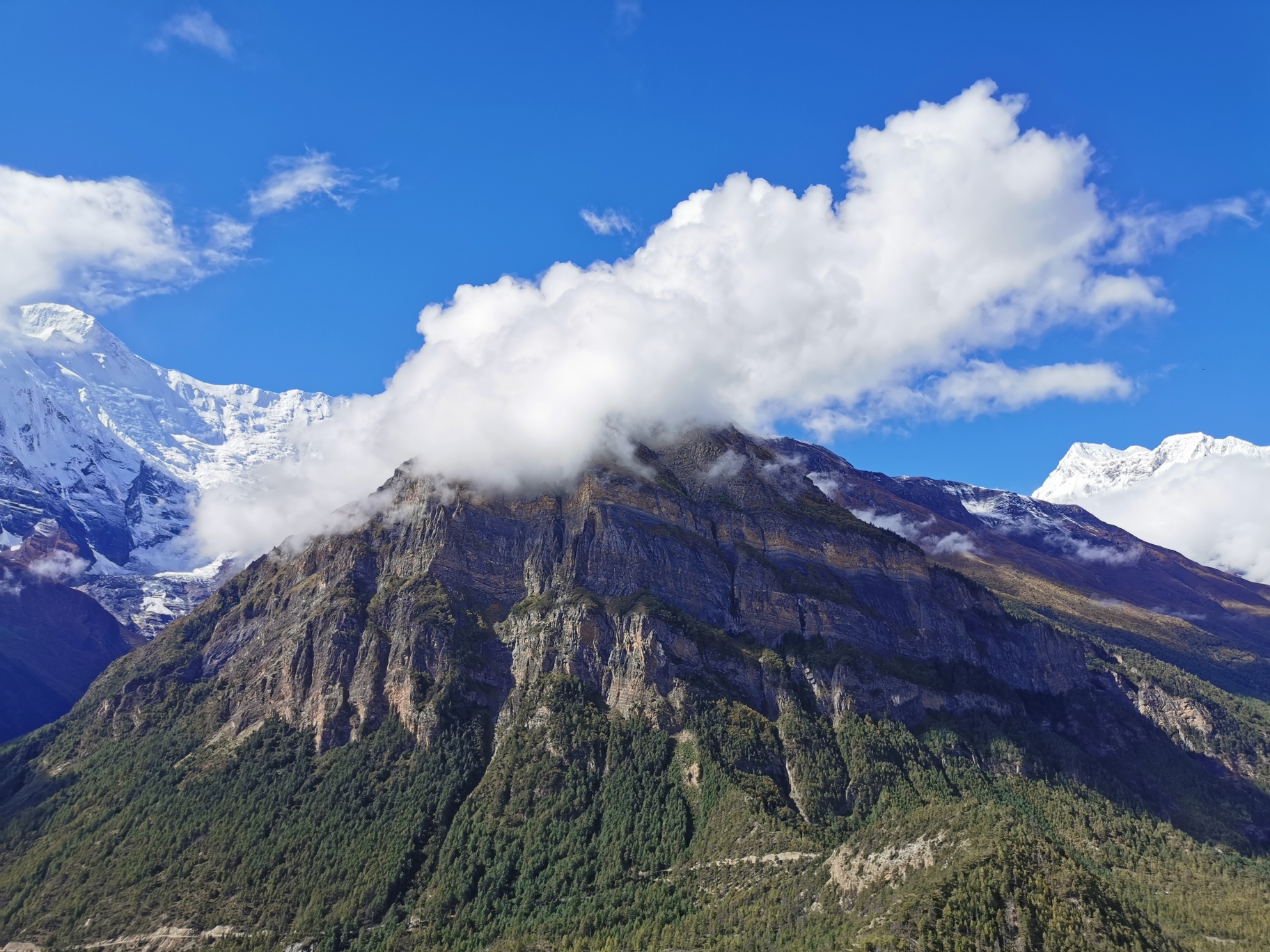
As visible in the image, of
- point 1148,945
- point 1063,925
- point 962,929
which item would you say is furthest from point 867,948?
point 1148,945

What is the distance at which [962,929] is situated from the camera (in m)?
196

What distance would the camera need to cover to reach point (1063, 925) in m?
196

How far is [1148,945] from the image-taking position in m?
198

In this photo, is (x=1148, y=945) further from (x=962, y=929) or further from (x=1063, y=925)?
(x=962, y=929)

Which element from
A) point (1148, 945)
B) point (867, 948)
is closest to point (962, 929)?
point (867, 948)

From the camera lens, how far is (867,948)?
196 metres

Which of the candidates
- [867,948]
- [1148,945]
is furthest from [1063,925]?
[867,948]

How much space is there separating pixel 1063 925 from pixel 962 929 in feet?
67.9

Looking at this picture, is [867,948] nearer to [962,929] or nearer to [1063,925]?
[962,929]

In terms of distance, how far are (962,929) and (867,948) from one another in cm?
2034

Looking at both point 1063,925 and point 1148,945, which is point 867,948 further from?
point 1148,945

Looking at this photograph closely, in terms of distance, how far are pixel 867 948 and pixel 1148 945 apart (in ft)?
194
